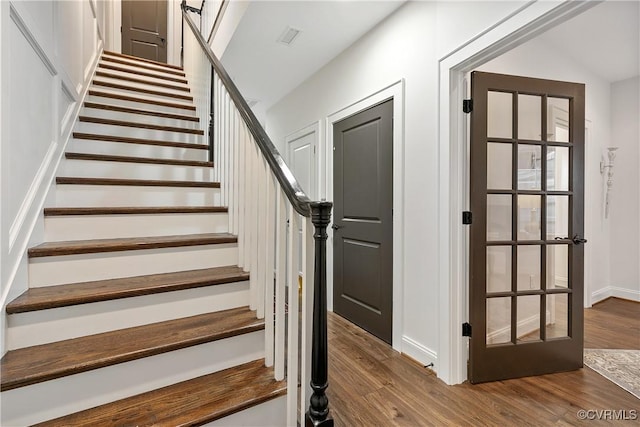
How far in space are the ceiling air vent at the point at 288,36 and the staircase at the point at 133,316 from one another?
4.89 ft

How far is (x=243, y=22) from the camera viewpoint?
2.64m

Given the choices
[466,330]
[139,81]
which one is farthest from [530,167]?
[139,81]

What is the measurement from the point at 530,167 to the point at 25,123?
9.39 feet

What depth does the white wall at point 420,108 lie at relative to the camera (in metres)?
2.01

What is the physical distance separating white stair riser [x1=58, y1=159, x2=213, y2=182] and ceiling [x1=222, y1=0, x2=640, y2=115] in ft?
4.30

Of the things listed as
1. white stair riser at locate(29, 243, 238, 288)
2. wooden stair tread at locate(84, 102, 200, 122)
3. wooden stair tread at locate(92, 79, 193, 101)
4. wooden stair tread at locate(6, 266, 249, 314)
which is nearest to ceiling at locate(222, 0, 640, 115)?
wooden stair tread at locate(92, 79, 193, 101)

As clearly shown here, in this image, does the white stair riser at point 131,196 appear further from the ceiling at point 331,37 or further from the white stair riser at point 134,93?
the white stair riser at point 134,93

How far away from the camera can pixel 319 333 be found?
48.2 inches

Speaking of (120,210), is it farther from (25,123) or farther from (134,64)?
(134,64)

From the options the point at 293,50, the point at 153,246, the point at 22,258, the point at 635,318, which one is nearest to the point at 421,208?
the point at 153,246

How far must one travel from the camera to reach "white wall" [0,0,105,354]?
1.25 meters

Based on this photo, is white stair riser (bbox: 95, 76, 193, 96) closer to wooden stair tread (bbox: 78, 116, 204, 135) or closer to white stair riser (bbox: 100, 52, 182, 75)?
white stair riser (bbox: 100, 52, 182, 75)

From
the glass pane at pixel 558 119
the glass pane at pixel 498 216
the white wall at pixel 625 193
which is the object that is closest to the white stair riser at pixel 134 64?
the glass pane at pixel 498 216

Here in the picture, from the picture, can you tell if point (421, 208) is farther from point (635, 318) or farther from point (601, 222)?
point (601, 222)
